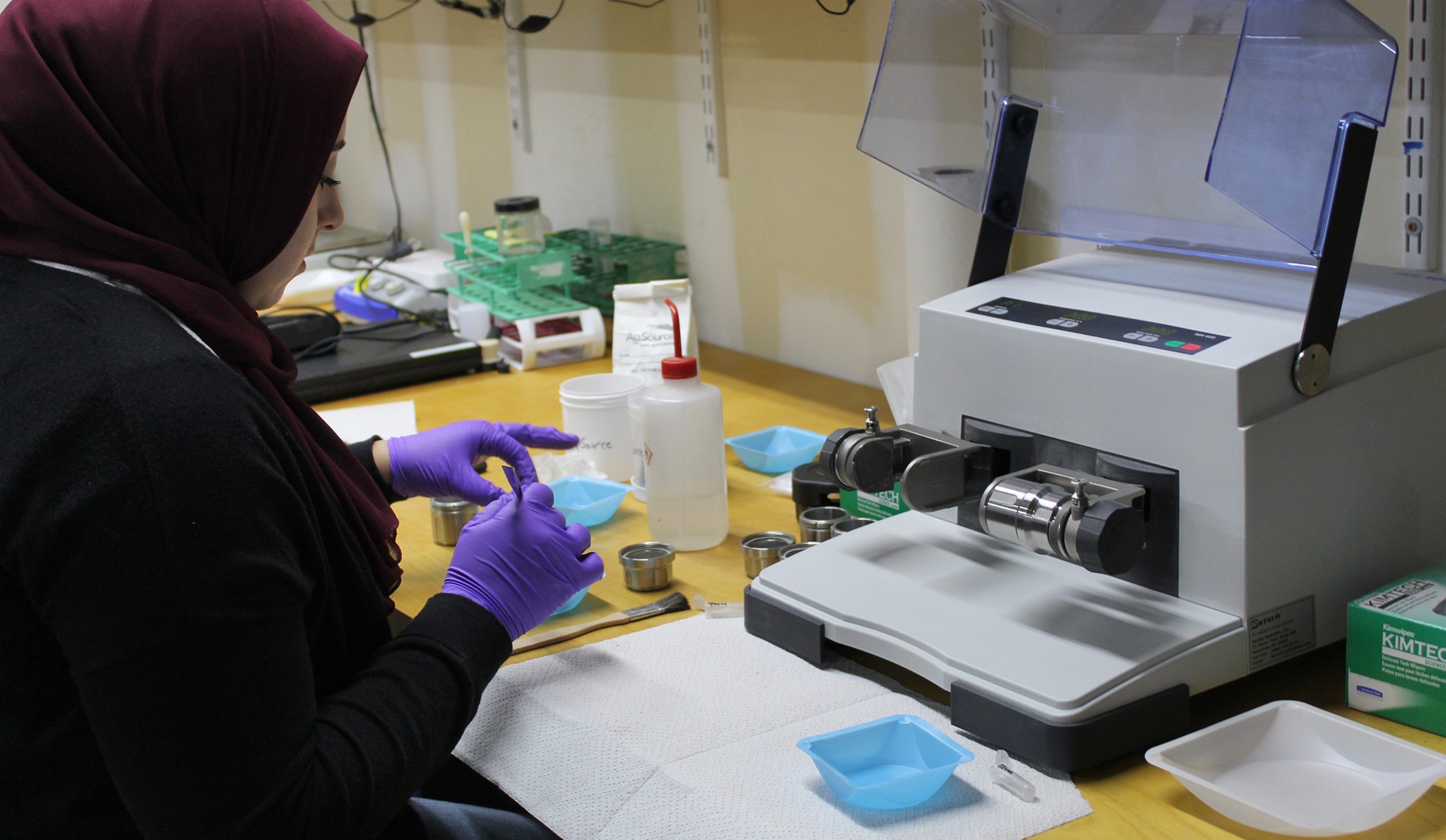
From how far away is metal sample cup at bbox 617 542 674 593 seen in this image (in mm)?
1204

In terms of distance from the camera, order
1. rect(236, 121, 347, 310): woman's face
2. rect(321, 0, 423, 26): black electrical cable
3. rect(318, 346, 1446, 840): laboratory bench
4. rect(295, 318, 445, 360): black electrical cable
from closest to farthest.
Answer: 1. rect(318, 346, 1446, 840): laboratory bench
2. rect(236, 121, 347, 310): woman's face
3. rect(295, 318, 445, 360): black electrical cable
4. rect(321, 0, 423, 26): black electrical cable

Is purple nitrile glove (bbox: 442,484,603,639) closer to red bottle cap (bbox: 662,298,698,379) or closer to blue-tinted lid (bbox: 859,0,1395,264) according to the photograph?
red bottle cap (bbox: 662,298,698,379)

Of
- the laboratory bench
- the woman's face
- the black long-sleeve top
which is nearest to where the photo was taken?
the black long-sleeve top

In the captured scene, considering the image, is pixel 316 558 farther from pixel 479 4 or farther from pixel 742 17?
pixel 479 4

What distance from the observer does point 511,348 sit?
2158 mm

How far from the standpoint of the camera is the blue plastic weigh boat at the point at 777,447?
1553mm

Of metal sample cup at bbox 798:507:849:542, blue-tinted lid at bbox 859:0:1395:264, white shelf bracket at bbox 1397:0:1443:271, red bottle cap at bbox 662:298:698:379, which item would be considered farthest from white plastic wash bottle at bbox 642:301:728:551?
white shelf bracket at bbox 1397:0:1443:271

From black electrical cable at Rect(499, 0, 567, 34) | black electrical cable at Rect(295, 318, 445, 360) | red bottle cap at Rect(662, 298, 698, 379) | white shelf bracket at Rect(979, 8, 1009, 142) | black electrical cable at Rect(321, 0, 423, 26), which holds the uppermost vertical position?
black electrical cable at Rect(321, 0, 423, 26)

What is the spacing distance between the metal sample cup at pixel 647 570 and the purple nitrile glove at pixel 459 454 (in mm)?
174

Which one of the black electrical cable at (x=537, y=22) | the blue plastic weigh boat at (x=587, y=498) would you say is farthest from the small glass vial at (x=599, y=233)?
the blue plastic weigh boat at (x=587, y=498)

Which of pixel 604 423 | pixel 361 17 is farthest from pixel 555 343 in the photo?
pixel 361 17

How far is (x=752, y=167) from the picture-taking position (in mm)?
2059

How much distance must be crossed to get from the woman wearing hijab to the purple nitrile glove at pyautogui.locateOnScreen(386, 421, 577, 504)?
1.26 feet

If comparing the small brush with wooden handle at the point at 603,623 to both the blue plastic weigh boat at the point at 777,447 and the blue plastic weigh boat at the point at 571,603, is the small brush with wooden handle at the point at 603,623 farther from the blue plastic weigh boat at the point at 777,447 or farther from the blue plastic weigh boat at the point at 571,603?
the blue plastic weigh boat at the point at 777,447
